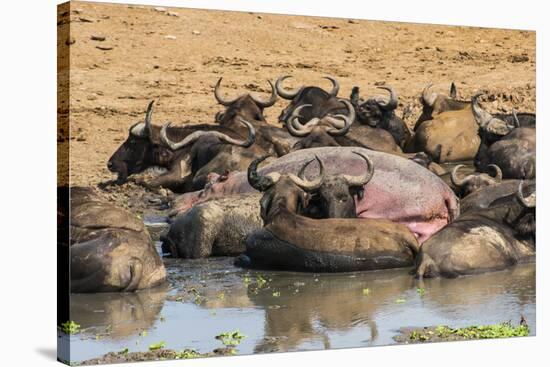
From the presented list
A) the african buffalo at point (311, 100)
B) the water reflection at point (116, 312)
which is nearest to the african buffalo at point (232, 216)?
the african buffalo at point (311, 100)

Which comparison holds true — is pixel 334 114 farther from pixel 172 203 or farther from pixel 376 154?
pixel 172 203

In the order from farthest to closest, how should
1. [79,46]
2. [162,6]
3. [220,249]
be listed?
1. [220,249]
2. [162,6]
3. [79,46]

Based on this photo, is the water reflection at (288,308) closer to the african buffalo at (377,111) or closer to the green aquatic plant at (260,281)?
the green aquatic plant at (260,281)

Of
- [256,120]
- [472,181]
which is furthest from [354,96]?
[472,181]

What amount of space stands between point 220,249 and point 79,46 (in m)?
2.79

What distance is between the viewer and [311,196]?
13.0 meters

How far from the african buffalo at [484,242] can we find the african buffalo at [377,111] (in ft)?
3.96

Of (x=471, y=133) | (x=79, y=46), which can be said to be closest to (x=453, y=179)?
(x=471, y=133)

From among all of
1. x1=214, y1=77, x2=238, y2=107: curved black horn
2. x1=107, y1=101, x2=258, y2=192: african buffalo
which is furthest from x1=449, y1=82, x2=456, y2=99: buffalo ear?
x1=214, y1=77, x2=238, y2=107: curved black horn

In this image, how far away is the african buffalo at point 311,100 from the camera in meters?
12.6

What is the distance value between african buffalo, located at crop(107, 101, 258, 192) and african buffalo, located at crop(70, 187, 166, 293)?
0.58 m

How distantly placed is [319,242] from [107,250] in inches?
83.5

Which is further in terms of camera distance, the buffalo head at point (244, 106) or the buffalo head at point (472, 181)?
the buffalo head at point (472, 181)

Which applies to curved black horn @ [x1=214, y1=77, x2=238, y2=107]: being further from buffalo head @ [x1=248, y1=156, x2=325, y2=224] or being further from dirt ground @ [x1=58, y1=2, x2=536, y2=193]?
buffalo head @ [x1=248, y1=156, x2=325, y2=224]
